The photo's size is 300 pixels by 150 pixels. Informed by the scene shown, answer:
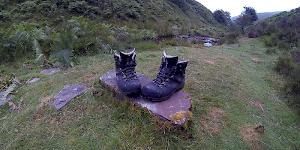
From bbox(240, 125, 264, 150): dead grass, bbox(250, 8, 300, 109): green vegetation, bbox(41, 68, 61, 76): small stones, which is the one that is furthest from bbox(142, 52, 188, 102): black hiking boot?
bbox(41, 68, 61, 76): small stones

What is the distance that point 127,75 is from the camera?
14.0ft

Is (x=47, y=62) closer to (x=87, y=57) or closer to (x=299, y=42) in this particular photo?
(x=87, y=57)

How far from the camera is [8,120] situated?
4590 mm

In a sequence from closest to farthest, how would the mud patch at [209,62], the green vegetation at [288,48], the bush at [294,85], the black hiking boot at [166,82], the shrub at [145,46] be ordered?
the black hiking boot at [166,82], the bush at [294,85], the green vegetation at [288,48], the mud patch at [209,62], the shrub at [145,46]

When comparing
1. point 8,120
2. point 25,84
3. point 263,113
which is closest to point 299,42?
point 263,113

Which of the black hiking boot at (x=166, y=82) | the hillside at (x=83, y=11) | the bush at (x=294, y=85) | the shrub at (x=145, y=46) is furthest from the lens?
the hillside at (x=83, y=11)

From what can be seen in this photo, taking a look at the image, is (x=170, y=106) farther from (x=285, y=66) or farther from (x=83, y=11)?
(x=83, y=11)

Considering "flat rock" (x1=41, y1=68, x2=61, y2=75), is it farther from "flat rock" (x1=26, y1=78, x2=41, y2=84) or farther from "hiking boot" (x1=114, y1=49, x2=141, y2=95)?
"hiking boot" (x1=114, y1=49, x2=141, y2=95)

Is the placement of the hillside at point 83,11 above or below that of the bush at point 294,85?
above

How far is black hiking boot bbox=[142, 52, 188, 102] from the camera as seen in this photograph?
13.2 feet

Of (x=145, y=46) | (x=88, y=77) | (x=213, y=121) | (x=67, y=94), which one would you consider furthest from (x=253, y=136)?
(x=145, y=46)

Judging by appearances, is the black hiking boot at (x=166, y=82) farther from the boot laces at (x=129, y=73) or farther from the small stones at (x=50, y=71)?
the small stones at (x=50, y=71)

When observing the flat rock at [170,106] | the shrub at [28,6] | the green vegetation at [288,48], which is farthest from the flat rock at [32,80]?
the shrub at [28,6]

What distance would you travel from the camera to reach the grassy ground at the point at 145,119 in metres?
3.85
